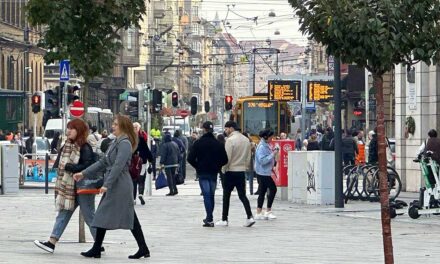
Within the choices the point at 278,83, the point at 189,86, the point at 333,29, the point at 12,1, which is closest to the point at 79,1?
the point at 333,29

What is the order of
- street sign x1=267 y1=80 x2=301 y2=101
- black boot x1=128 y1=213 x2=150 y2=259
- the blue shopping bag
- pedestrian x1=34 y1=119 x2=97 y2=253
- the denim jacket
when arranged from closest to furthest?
black boot x1=128 y1=213 x2=150 y2=259 < pedestrian x1=34 y1=119 x2=97 y2=253 < the denim jacket < the blue shopping bag < street sign x1=267 y1=80 x2=301 y2=101

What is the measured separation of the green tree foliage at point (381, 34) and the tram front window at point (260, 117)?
4738cm

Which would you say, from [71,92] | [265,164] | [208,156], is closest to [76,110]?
[71,92]

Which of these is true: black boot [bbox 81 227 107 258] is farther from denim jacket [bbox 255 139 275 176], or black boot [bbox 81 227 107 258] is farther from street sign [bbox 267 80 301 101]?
street sign [bbox 267 80 301 101]

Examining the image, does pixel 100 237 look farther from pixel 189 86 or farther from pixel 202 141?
pixel 189 86

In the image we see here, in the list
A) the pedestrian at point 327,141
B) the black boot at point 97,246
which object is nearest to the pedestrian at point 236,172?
the black boot at point 97,246

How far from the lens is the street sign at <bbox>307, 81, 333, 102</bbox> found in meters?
46.7

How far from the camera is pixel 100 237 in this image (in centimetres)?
1717

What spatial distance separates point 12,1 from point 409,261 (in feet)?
224

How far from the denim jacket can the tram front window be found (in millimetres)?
34777

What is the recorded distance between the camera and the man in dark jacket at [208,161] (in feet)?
77.7

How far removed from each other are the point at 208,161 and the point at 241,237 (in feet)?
7.88

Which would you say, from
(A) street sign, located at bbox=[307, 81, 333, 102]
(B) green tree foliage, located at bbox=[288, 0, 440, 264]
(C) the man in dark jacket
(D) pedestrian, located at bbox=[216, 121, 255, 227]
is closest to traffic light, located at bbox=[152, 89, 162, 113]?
(A) street sign, located at bbox=[307, 81, 333, 102]

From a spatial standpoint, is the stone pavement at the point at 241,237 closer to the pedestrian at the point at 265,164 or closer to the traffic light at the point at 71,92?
the pedestrian at the point at 265,164
